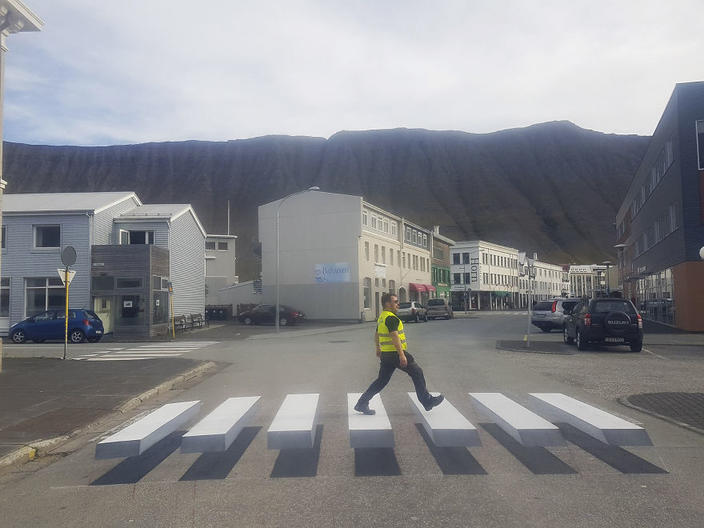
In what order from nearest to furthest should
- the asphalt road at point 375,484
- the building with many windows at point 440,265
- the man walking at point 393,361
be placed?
the asphalt road at point 375,484 → the man walking at point 393,361 → the building with many windows at point 440,265

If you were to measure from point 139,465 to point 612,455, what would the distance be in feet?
15.3

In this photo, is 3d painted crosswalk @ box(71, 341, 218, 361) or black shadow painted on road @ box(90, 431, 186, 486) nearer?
black shadow painted on road @ box(90, 431, 186, 486)

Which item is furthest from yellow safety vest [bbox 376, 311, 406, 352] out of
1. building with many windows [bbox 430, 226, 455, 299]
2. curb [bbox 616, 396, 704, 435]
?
building with many windows [bbox 430, 226, 455, 299]

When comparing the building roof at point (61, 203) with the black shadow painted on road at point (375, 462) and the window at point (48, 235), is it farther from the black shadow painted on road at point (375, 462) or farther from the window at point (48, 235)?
the black shadow painted on road at point (375, 462)

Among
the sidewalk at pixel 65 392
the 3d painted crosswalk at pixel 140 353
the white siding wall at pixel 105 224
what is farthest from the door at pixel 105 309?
the sidewalk at pixel 65 392

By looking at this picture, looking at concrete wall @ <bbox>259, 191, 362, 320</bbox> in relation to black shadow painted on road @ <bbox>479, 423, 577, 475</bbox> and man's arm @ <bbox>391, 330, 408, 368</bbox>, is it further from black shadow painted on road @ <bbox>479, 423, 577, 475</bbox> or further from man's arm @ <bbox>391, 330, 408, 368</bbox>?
black shadow painted on road @ <bbox>479, 423, 577, 475</bbox>

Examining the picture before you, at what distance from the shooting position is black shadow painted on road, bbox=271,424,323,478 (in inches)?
216

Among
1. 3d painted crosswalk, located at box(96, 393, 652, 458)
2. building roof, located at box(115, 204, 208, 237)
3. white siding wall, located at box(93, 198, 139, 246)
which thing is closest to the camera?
3d painted crosswalk, located at box(96, 393, 652, 458)

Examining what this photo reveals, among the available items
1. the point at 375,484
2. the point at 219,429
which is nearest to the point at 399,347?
the point at 219,429

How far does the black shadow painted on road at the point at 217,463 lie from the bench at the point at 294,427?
1.08ft

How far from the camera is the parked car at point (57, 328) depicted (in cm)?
2586

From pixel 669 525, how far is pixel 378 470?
93.6 inches

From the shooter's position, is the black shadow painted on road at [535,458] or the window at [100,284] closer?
the black shadow painted on road at [535,458]

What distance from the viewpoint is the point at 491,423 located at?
25.0 feet
